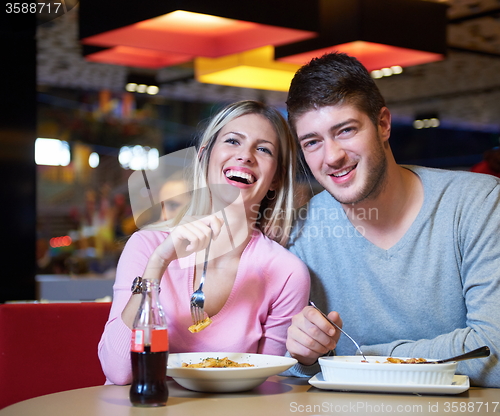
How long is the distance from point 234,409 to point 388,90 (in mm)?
7690

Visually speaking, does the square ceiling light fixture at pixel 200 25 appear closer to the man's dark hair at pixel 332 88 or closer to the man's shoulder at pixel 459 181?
the man's dark hair at pixel 332 88

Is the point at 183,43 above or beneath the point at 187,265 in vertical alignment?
above

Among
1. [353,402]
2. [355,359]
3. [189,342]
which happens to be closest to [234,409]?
[353,402]

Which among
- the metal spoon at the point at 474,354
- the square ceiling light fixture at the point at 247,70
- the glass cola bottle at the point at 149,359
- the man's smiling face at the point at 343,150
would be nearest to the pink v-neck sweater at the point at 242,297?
the man's smiling face at the point at 343,150

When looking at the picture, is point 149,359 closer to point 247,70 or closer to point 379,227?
point 379,227

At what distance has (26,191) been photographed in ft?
11.1

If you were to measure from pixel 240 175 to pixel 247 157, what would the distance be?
55mm

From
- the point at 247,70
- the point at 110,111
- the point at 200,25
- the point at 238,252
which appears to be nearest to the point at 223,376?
the point at 238,252

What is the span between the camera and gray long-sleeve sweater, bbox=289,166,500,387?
1493mm

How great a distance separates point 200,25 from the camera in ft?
11.6

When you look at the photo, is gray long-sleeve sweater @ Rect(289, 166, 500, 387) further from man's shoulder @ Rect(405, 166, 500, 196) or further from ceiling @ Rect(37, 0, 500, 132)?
ceiling @ Rect(37, 0, 500, 132)

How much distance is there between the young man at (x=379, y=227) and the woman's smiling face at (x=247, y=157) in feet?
0.32

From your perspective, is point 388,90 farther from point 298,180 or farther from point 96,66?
point 298,180

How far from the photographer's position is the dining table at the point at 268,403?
1079 mm
